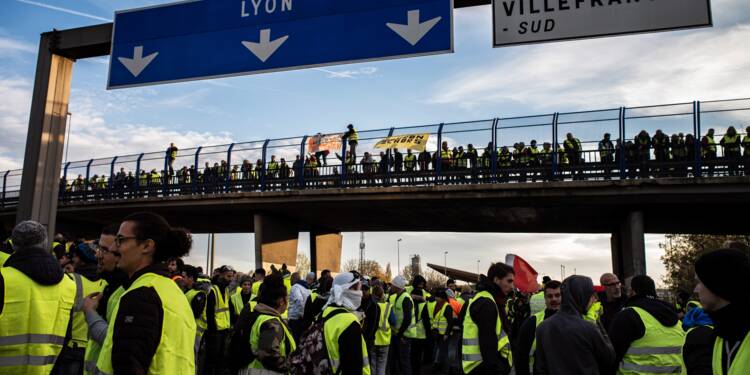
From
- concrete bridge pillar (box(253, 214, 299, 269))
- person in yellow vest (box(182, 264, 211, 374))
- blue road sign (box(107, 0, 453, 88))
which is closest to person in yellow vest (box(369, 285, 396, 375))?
person in yellow vest (box(182, 264, 211, 374))

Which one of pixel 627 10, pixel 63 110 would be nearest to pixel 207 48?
pixel 63 110

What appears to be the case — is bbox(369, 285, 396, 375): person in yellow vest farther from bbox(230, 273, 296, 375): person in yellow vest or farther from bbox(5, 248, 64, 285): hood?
bbox(5, 248, 64, 285): hood

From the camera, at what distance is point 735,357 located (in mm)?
2824

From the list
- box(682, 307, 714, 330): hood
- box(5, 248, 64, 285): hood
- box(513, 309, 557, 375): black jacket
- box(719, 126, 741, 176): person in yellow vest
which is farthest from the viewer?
box(719, 126, 741, 176): person in yellow vest

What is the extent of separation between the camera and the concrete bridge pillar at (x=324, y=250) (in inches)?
1268

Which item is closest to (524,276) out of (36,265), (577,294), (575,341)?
(577,294)

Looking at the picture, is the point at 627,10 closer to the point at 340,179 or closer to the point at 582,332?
the point at 582,332

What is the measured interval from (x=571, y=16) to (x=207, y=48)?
16.5 ft

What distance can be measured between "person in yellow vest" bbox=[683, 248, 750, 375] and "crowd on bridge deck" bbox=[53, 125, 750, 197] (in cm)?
1989

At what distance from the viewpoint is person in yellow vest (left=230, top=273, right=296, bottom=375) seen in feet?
17.8

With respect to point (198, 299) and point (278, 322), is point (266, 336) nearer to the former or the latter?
point (278, 322)

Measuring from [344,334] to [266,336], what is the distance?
99 cm

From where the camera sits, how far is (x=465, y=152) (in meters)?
24.0

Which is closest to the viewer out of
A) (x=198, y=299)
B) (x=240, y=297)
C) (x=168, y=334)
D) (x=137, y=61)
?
(x=168, y=334)
